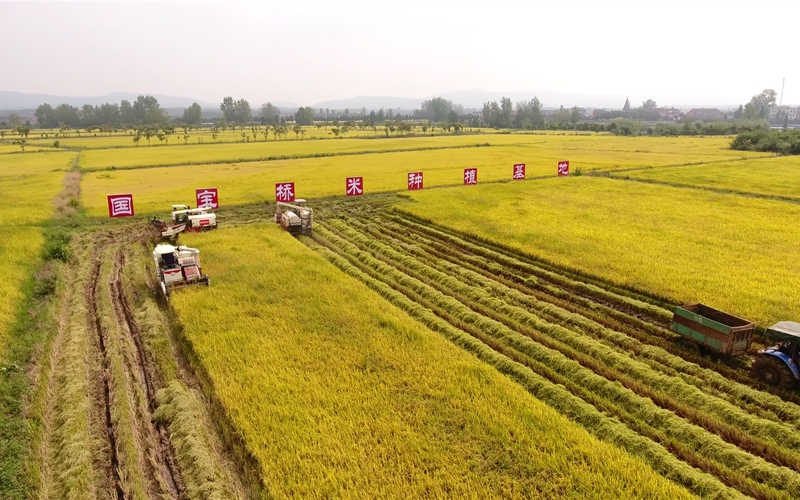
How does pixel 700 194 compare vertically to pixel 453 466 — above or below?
above

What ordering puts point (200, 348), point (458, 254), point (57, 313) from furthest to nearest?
point (458, 254)
point (57, 313)
point (200, 348)

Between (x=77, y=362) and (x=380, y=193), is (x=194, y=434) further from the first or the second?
(x=380, y=193)

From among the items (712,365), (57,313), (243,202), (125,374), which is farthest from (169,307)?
(243,202)

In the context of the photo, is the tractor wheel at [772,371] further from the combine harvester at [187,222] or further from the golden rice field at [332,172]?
the golden rice field at [332,172]

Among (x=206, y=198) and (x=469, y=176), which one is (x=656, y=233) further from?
(x=206, y=198)

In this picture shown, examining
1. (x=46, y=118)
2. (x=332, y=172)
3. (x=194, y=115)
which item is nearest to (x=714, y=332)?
(x=332, y=172)

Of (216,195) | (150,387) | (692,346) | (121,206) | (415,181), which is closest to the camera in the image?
(150,387)

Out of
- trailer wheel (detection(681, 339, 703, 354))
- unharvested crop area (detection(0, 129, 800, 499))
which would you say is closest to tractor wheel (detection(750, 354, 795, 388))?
unharvested crop area (detection(0, 129, 800, 499))

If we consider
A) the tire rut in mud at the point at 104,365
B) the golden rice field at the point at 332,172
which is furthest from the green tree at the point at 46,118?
the tire rut in mud at the point at 104,365

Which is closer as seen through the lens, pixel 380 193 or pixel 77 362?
pixel 77 362
